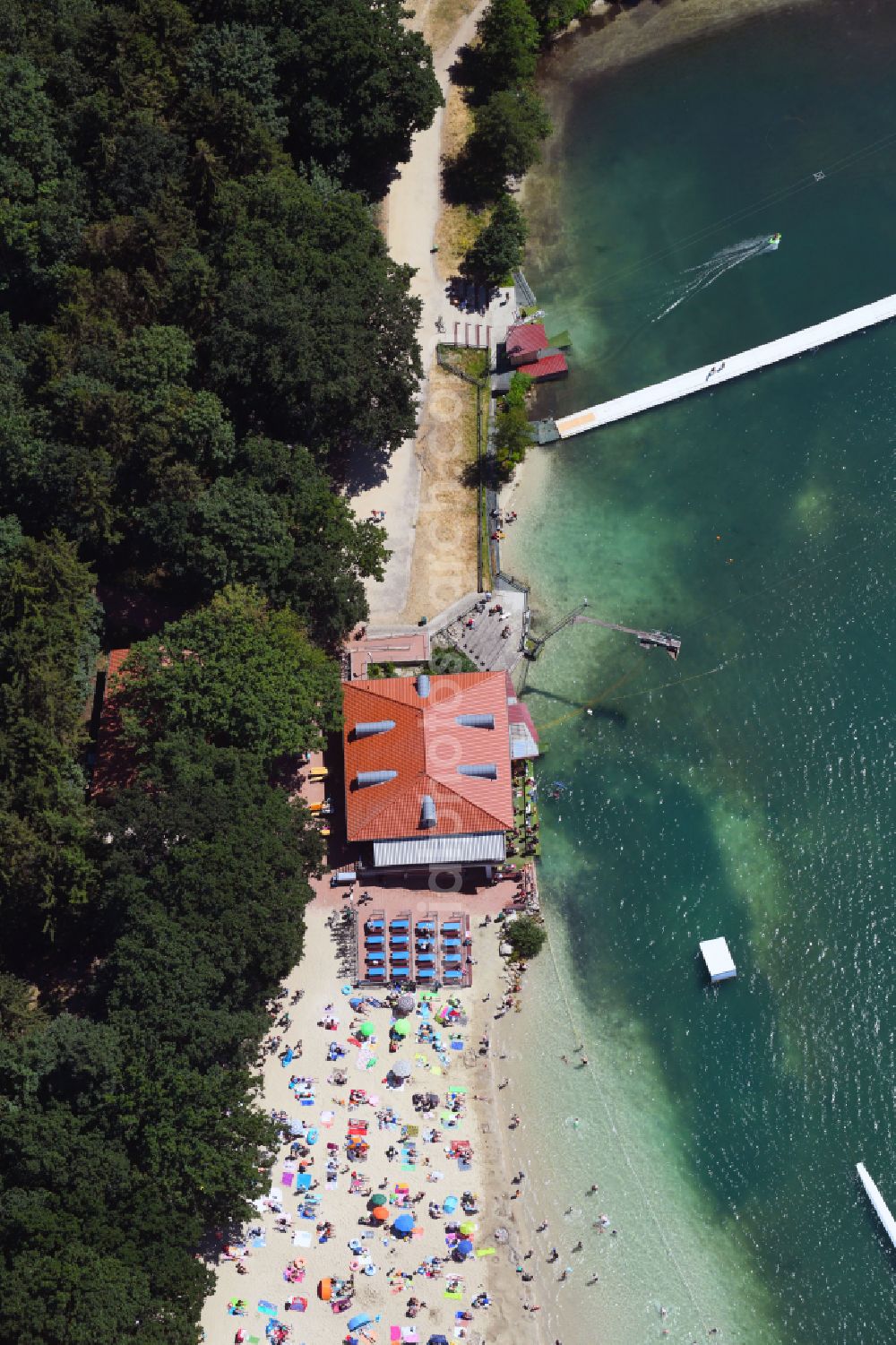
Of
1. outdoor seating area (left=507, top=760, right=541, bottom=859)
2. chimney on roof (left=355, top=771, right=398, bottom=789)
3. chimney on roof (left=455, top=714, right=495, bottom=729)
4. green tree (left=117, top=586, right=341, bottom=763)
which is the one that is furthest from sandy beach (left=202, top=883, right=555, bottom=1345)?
green tree (left=117, top=586, right=341, bottom=763)

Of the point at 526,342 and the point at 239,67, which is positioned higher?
the point at 239,67

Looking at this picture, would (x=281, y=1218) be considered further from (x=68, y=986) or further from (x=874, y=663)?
(x=874, y=663)

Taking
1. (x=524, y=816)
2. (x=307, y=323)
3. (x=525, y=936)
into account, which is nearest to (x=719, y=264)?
(x=307, y=323)

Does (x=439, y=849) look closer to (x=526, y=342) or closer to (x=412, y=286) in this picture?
(x=526, y=342)

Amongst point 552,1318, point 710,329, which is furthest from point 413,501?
point 552,1318

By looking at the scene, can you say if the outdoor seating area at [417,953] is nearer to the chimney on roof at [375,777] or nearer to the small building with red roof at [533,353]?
the chimney on roof at [375,777]

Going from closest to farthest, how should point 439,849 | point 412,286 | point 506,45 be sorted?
point 439,849, point 506,45, point 412,286
